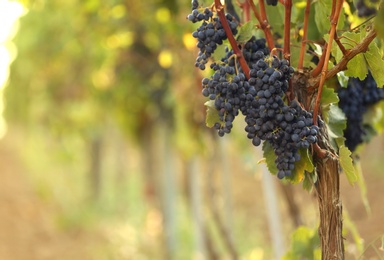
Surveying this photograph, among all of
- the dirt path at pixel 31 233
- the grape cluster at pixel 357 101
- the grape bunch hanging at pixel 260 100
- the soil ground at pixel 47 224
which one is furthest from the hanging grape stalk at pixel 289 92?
the dirt path at pixel 31 233

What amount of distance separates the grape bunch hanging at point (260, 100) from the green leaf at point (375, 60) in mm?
214

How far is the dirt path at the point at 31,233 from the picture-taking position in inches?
450

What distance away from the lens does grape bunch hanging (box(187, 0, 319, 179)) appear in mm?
1601

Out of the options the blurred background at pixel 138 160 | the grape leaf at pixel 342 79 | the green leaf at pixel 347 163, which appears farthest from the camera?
the blurred background at pixel 138 160

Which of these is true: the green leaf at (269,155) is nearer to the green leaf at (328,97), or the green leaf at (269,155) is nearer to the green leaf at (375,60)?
the green leaf at (328,97)

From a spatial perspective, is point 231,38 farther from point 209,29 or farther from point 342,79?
point 342,79

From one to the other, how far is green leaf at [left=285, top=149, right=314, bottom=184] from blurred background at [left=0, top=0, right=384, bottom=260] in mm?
333

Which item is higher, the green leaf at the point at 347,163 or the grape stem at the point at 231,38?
the grape stem at the point at 231,38

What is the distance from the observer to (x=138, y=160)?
1143 centimetres

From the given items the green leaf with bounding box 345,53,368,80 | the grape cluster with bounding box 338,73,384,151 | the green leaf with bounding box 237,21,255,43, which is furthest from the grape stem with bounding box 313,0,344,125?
the grape cluster with bounding box 338,73,384,151

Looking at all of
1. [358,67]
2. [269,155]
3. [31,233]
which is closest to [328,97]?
[358,67]

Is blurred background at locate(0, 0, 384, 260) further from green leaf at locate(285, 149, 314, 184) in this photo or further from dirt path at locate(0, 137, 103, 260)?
green leaf at locate(285, 149, 314, 184)

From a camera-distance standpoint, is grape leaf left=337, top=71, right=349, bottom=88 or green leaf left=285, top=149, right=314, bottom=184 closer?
green leaf left=285, top=149, right=314, bottom=184

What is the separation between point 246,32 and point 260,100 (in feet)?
0.77
